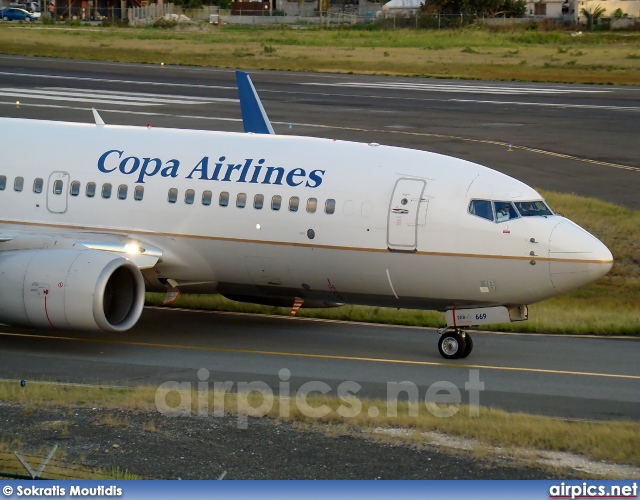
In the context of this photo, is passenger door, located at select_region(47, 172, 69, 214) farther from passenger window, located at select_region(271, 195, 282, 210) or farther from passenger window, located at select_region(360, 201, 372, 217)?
passenger window, located at select_region(360, 201, 372, 217)

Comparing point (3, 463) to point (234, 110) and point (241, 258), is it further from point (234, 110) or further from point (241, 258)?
point (234, 110)

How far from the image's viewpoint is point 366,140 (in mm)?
41594

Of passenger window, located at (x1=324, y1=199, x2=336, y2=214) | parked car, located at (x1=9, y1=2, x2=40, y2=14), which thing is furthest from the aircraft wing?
parked car, located at (x1=9, y1=2, x2=40, y2=14)

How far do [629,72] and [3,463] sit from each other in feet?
193

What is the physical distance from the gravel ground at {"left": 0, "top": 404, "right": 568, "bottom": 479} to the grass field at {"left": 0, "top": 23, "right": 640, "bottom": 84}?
51756 mm

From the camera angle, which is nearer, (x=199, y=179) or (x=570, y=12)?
(x=199, y=179)

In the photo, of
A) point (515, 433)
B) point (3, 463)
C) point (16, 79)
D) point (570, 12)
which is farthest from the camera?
point (570, 12)

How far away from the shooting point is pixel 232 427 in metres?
15.9

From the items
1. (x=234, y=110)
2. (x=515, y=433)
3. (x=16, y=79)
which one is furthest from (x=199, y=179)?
(x=16, y=79)

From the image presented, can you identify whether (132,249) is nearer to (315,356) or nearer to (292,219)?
(292,219)

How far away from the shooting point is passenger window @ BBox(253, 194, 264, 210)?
71.6 ft

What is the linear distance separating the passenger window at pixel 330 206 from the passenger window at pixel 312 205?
0.20 m

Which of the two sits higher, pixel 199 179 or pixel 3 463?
pixel 199 179

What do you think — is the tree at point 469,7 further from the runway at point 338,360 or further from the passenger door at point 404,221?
the passenger door at point 404,221
